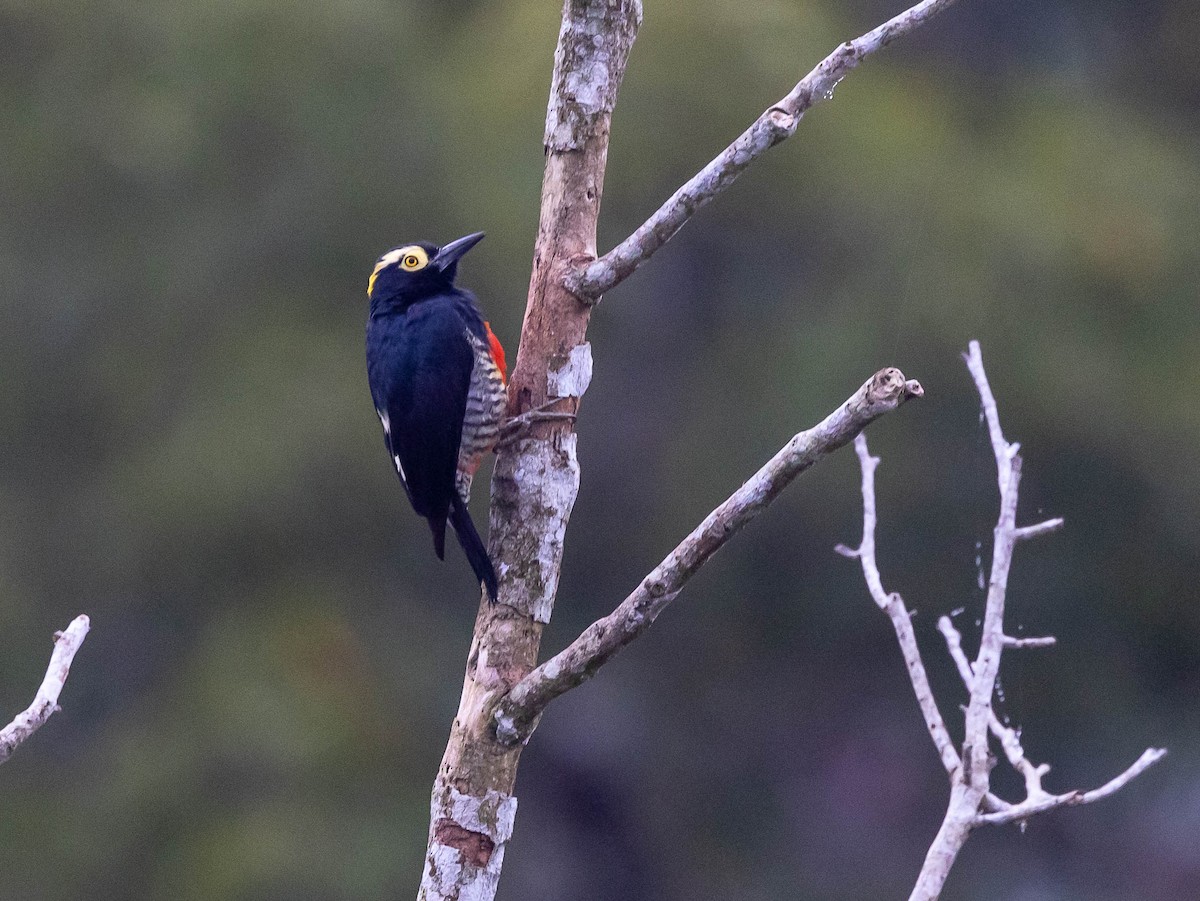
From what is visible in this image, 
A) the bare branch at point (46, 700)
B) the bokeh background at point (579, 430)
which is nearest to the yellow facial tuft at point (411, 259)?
the bare branch at point (46, 700)

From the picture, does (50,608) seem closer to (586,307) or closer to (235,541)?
(235,541)

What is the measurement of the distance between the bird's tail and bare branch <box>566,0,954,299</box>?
0.71 metres

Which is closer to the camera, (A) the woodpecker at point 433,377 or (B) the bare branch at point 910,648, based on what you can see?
(B) the bare branch at point 910,648

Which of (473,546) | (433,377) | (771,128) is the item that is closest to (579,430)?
(433,377)

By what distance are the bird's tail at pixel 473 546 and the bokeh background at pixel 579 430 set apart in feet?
13.5

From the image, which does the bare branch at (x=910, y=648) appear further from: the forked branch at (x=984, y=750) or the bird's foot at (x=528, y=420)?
the bird's foot at (x=528, y=420)

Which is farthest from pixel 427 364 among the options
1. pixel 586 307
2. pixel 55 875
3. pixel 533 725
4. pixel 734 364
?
pixel 55 875

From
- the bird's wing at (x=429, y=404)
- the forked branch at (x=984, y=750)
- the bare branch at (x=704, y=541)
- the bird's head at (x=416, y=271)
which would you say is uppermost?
the bird's head at (x=416, y=271)

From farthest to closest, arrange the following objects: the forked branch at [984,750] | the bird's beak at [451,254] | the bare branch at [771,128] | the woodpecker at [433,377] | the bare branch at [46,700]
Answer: the bird's beak at [451,254]
the woodpecker at [433,377]
the bare branch at [771,128]
the forked branch at [984,750]
the bare branch at [46,700]

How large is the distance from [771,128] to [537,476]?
0.87 m

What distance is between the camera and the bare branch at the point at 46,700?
2242 millimetres

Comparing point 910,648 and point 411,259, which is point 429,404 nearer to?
point 411,259

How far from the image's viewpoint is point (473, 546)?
11.4 feet

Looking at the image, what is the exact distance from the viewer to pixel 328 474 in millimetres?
8211
